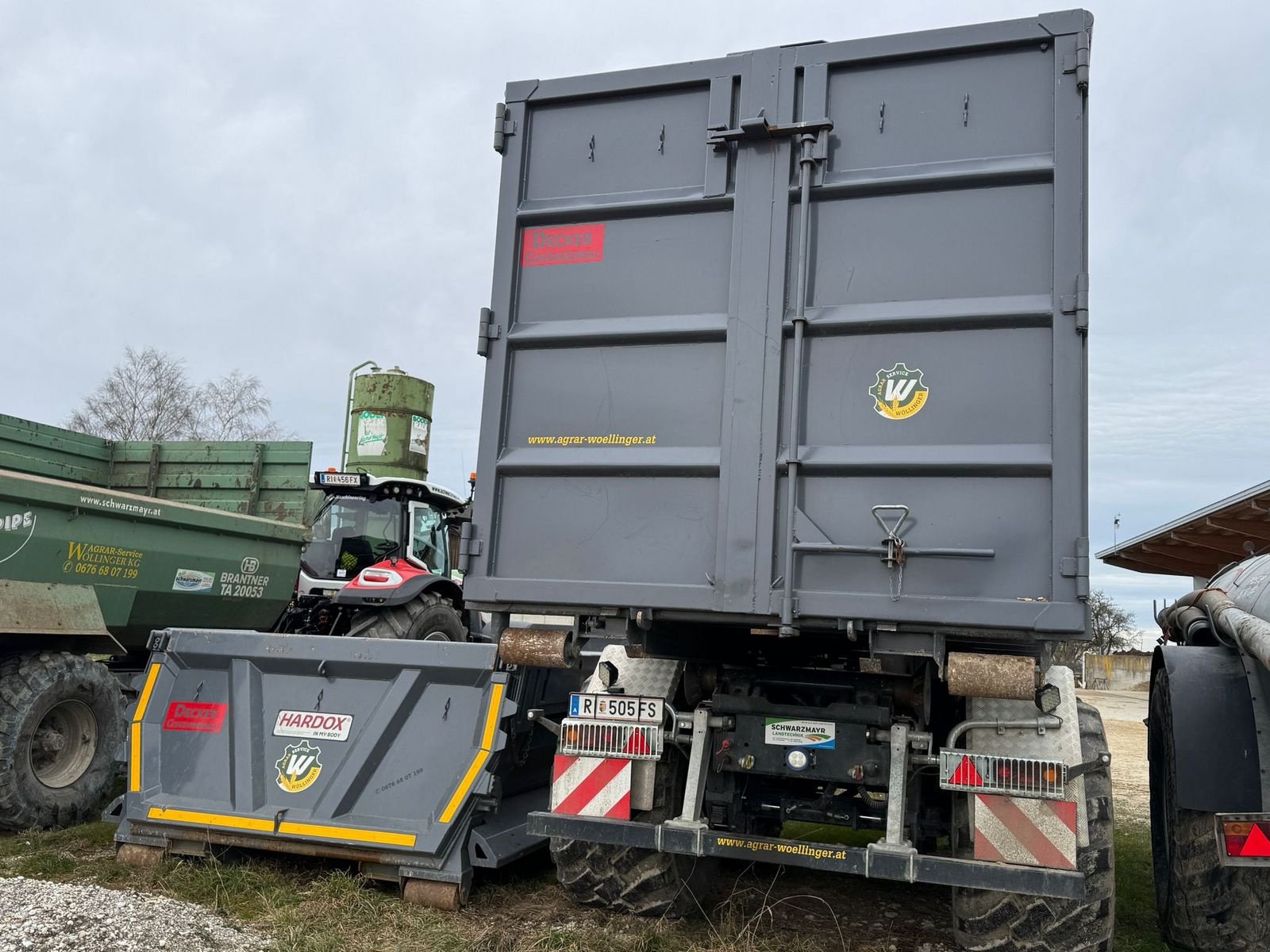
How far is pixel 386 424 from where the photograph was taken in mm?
14609

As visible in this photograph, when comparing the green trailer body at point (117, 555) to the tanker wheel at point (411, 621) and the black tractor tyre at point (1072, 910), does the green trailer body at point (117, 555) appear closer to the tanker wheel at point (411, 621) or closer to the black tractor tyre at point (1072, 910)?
the tanker wheel at point (411, 621)

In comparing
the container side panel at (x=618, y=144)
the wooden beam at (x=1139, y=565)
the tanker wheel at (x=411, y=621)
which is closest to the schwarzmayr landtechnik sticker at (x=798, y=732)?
the container side panel at (x=618, y=144)

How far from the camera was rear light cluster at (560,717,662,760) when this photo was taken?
13.5ft

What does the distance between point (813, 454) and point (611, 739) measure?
1.47 m

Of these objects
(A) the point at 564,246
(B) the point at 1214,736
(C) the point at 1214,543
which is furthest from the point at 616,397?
(C) the point at 1214,543

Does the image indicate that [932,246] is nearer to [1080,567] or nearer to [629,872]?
[1080,567]

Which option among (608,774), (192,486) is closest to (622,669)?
(608,774)

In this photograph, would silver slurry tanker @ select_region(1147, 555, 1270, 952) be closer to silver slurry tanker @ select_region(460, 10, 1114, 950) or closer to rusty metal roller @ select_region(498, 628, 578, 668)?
silver slurry tanker @ select_region(460, 10, 1114, 950)

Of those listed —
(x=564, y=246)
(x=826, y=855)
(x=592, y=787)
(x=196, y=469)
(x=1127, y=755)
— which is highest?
(x=564, y=246)

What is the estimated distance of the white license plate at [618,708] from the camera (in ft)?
13.8

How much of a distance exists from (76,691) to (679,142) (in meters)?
4.97

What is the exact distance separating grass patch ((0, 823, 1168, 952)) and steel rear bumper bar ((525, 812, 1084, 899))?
43cm

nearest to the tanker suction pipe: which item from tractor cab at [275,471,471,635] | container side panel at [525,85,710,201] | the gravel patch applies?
container side panel at [525,85,710,201]

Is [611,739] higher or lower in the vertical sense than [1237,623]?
lower
